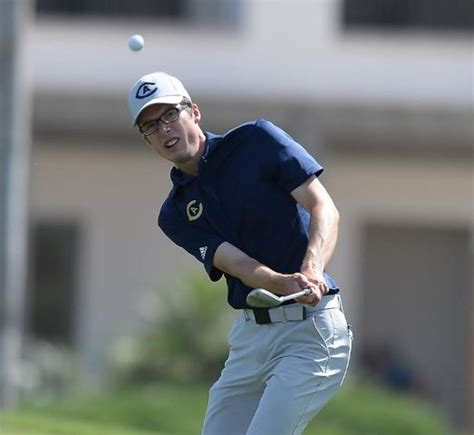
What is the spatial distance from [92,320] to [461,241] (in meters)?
4.96

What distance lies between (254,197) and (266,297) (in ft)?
1.98

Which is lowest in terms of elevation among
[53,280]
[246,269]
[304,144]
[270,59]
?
[53,280]

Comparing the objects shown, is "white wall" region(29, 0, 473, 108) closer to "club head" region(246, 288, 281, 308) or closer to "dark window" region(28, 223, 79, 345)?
"dark window" region(28, 223, 79, 345)

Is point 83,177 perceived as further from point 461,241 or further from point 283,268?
point 283,268

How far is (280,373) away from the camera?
19.8 feet

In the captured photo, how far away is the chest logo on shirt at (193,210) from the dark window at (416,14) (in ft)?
44.0

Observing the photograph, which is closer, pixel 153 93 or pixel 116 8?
pixel 153 93

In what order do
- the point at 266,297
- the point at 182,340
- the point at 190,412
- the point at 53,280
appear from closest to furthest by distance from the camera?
the point at 266,297 < the point at 190,412 < the point at 182,340 < the point at 53,280

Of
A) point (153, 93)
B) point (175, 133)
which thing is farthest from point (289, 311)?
point (153, 93)

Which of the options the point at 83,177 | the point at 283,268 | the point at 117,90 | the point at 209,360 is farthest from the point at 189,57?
the point at 283,268

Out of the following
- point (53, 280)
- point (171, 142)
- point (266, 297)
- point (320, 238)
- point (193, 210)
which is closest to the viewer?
point (266, 297)

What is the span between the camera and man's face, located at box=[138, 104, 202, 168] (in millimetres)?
6133

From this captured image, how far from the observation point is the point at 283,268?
20.2 ft

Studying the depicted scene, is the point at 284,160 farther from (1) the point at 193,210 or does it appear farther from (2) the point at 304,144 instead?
(2) the point at 304,144
